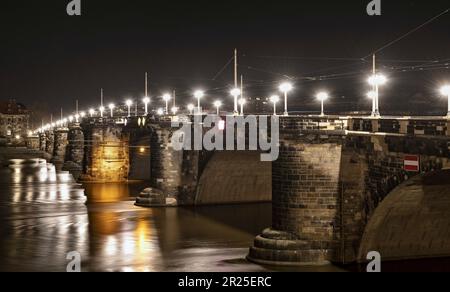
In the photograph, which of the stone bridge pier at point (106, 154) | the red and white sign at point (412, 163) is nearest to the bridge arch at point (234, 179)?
the stone bridge pier at point (106, 154)

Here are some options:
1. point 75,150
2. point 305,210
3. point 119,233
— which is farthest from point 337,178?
point 75,150

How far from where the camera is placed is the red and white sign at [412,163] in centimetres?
2129

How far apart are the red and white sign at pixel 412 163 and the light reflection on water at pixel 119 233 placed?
6.33 m

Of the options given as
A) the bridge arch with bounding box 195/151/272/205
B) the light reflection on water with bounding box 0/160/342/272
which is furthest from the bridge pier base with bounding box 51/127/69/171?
the bridge arch with bounding box 195/151/272/205

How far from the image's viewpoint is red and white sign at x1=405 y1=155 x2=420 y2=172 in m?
21.3

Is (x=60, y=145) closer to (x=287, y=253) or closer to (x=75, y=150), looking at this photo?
(x=75, y=150)

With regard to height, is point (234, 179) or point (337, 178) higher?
point (337, 178)

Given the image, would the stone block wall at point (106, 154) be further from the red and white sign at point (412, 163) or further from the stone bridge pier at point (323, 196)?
the red and white sign at point (412, 163)

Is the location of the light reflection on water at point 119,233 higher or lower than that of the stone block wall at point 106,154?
lower

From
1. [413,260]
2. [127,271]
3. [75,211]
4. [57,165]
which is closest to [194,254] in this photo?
[127,271]

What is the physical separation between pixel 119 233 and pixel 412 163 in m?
16.8

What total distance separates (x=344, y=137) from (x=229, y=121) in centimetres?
→ 1225

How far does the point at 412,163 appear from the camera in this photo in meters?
21.6

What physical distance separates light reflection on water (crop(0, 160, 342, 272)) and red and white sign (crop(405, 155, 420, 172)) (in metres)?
6.33
